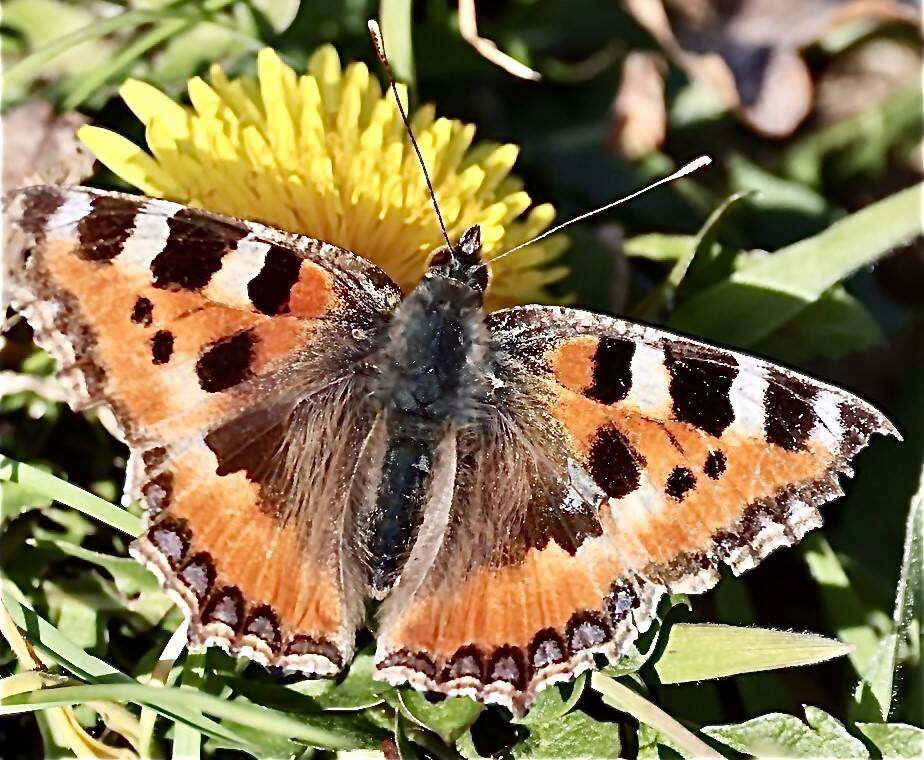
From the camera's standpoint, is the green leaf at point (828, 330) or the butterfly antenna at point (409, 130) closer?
the butterfly antenna at point (409, 130)

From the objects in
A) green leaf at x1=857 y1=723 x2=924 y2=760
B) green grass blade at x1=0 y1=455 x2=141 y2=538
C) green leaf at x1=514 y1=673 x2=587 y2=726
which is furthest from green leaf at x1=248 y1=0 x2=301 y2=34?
green leaf at x1=857 y1=723 x2=924 y2=760

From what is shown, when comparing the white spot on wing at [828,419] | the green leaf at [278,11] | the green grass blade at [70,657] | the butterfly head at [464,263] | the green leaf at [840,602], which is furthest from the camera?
the green leaf at [278,11]

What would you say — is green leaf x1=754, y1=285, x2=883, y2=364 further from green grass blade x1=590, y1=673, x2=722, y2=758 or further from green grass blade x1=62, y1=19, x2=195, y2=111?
green grass blade x1=62, y1=19, x2=195, y2=111

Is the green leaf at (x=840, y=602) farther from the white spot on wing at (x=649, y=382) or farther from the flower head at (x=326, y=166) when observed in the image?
the flower head at (x=326, y=166)

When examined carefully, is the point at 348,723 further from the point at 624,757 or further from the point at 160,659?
the point at 624,757

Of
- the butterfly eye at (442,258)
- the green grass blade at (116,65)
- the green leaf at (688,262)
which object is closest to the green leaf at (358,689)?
the butterfly eye at (442,258)

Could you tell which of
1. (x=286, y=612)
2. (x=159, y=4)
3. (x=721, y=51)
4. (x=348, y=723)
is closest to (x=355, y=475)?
(x=286, y=612)

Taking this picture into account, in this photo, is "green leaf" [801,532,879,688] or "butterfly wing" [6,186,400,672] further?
"green leaf" [801,532,879,688]

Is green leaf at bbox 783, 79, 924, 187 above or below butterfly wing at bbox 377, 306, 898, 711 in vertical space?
above
